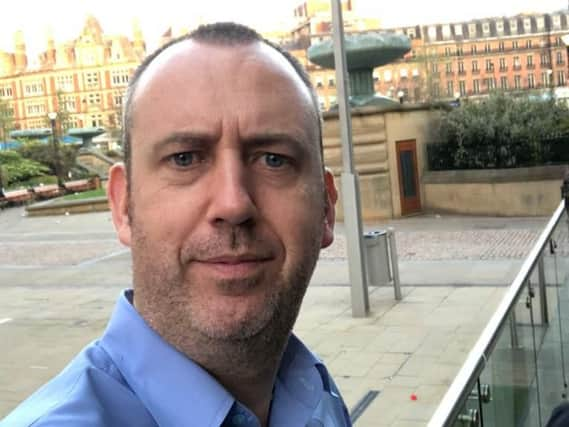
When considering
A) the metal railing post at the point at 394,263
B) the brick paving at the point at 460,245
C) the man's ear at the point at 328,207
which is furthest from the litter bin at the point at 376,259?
the man's ear at the point at 328,207

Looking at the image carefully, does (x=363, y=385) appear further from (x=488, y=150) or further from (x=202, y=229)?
(x=488, y=150)

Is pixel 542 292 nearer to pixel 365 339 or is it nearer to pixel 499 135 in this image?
pixel 365 339

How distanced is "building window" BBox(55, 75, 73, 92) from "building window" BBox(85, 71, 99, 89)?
97.1 inches

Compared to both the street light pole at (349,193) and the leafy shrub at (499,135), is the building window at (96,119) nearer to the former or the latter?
the leafy shrub at (499,135)

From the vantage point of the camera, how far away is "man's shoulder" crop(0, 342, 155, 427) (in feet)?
3.12

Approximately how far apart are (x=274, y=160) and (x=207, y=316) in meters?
0.25

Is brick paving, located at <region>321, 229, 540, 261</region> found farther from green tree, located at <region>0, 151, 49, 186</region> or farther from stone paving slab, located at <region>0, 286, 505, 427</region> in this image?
green tree, located at <region>0, 151, 49, 186</region>

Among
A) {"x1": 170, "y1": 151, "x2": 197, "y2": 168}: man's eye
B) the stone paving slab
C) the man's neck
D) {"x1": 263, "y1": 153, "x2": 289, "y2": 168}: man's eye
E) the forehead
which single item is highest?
the forehead

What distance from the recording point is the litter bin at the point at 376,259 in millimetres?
9094

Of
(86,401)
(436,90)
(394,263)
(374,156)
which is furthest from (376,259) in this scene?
(436,90)

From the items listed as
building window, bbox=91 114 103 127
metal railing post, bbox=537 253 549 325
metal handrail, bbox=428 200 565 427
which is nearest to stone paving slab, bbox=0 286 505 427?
metal railing post, bbox=537 253 549 325

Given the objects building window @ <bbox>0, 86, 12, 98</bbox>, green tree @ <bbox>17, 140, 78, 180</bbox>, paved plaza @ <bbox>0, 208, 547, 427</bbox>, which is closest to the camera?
paved plaza @ <bbox>0, 208, 547, 427</bbox>

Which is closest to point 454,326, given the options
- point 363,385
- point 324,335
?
point 324,335

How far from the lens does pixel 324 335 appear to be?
8.01m
